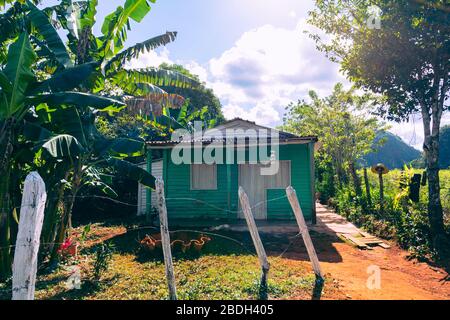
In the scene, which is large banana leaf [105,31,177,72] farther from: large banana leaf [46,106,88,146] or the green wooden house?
the green wooden house

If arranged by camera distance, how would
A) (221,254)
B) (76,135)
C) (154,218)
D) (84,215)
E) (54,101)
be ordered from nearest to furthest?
(54,101) < (76,135) < (221,254) < (154,218) < (84,215)

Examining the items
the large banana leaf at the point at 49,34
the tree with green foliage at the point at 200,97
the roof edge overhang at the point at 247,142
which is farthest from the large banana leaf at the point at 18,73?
the tree with green foliage at the point at 200,97

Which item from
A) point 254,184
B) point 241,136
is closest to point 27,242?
point 254,184

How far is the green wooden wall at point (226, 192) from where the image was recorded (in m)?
11.3

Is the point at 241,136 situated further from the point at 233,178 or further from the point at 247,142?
the point at 233,178

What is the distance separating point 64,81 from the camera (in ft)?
17.3

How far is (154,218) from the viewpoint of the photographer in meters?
Answer: 11.8

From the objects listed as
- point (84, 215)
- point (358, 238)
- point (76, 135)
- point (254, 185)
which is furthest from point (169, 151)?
point (358, 238)

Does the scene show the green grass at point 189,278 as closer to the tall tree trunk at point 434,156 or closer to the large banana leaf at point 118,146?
the large banana leaf at point 118,146

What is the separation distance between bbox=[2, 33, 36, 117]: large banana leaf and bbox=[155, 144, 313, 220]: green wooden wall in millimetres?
7138
